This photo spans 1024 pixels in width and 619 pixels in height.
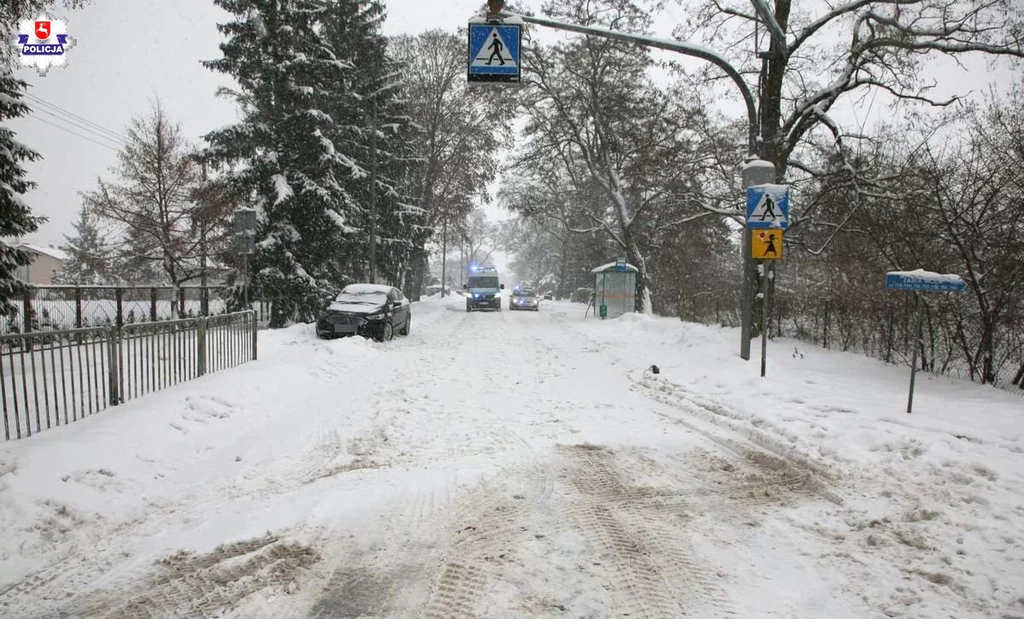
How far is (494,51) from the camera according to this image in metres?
7.95

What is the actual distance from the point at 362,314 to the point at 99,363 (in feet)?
28.0

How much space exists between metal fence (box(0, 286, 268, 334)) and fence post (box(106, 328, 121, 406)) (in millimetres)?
7460

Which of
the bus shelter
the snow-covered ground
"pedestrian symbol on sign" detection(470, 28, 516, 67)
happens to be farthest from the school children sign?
the bus shelter

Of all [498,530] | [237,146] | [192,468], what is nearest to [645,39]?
[498,530]

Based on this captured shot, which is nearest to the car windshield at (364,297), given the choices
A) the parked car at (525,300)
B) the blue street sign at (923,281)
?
the blue street sign at (923,281)

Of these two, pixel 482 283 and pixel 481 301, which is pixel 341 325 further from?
pixel 482 283

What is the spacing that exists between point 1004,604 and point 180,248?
2449 cm

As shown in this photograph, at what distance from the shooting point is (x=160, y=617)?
114 inches

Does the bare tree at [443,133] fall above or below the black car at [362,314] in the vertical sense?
above

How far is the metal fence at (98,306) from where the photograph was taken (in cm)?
1306

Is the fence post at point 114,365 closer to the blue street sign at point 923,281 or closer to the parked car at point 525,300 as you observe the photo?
the blue street sign at point 923,281

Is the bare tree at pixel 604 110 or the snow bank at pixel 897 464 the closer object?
the snow bank at pixel 897 464

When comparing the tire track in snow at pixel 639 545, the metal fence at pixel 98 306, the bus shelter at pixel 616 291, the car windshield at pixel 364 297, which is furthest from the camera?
the bus shelter at pixel 616 291

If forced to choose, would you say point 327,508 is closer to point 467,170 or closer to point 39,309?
point 39,309
